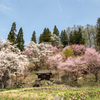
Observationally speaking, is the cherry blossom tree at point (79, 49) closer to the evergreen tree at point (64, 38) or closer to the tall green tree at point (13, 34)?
the evergreen tree at point (64, 38)

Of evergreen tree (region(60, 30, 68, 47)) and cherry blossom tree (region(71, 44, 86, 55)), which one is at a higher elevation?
evergreen tree (region(60, 30, 68, 47))

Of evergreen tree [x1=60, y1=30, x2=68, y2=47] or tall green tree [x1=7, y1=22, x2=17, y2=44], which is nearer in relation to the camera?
tall green tree [x1=7, y1=22, x2=17, y2=44]

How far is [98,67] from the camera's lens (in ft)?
60.3

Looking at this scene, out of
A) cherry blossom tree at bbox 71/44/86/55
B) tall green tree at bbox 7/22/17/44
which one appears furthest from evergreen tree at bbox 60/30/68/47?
tall green tree at bbox 7/22/17/44

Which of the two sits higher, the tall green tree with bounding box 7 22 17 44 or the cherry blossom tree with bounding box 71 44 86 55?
the tall green tree with bounding box 7 22 17 44

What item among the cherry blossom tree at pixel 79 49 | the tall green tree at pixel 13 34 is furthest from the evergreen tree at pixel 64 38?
the tall green tree at pixel 13 34

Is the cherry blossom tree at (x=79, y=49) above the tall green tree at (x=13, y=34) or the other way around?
the other way around

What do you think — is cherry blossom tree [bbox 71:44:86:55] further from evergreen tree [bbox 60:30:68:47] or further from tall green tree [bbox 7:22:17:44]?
tall green tree [bbox 7:22:17:44]

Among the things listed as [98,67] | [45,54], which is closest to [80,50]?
[45,54]

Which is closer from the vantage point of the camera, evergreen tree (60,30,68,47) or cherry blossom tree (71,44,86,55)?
cherry blossom tree (71,44,86,55)

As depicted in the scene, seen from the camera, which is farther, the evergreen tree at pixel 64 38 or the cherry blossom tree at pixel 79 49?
the evergreen tree at pixel 64 38

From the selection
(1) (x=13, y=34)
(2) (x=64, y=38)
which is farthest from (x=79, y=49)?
(1) (x=13, y=34)

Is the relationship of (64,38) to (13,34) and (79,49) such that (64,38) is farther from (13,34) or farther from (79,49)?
(13,34)

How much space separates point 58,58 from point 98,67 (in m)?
11.3
